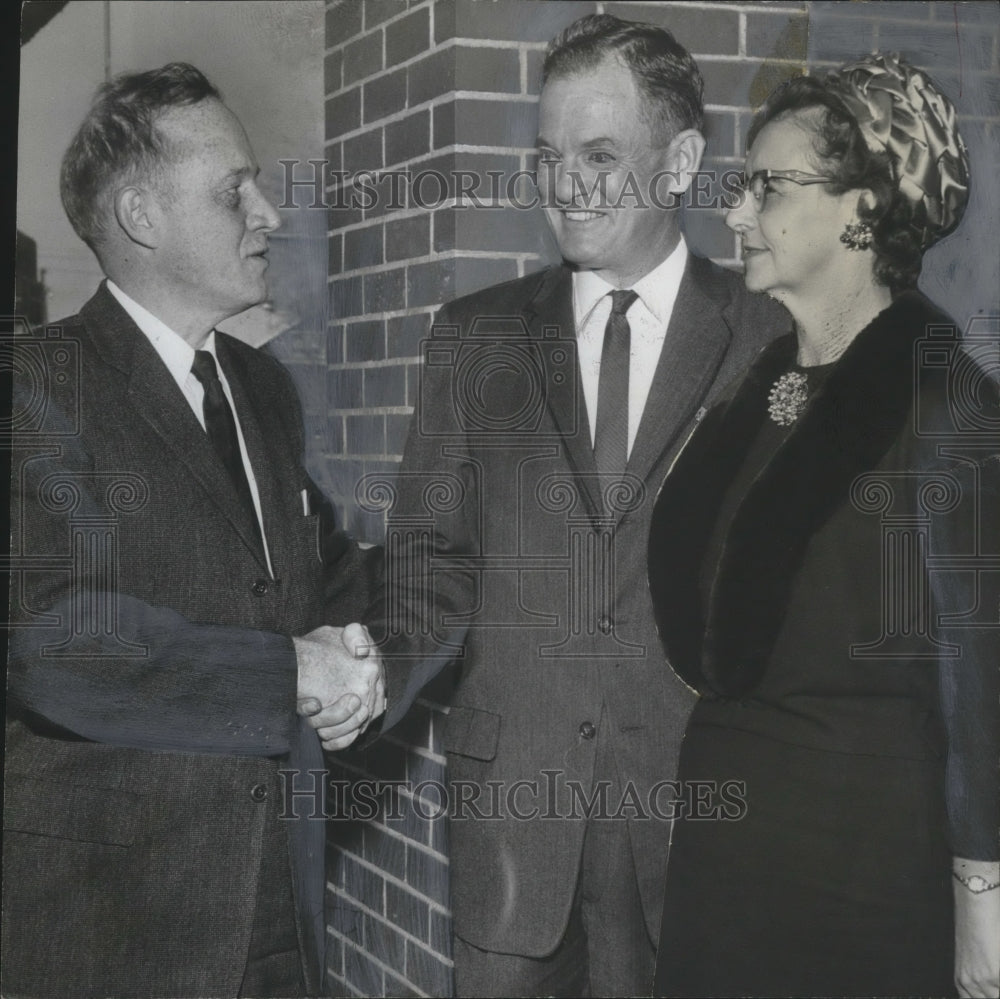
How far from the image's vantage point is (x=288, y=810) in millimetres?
2854

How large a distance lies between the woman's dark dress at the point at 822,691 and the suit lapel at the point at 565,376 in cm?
19

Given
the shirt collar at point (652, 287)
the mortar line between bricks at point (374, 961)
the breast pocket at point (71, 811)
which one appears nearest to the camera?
the breast pocket at point (71, 811)

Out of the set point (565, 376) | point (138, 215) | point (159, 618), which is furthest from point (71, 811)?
point (565, 376)

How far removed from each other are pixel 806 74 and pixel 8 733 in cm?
240

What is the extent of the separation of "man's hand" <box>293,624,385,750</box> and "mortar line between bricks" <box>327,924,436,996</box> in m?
0.47

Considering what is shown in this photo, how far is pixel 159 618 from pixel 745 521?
52.5 inches

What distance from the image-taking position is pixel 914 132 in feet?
9.53

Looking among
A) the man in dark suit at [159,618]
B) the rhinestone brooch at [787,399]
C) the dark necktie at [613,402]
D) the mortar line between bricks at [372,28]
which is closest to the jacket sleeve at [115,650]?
the man in dark suit at [159,618]

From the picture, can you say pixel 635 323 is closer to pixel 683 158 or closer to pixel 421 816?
pixel 683 158

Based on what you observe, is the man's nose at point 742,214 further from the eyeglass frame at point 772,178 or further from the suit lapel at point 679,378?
the suit lapel at point 679,378

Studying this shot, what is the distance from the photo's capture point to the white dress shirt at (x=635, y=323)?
283cm

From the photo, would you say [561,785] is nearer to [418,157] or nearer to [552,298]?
[552,298]

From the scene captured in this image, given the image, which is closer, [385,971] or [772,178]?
[772,178]

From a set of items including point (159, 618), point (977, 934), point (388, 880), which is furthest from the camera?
point (388, 880)
